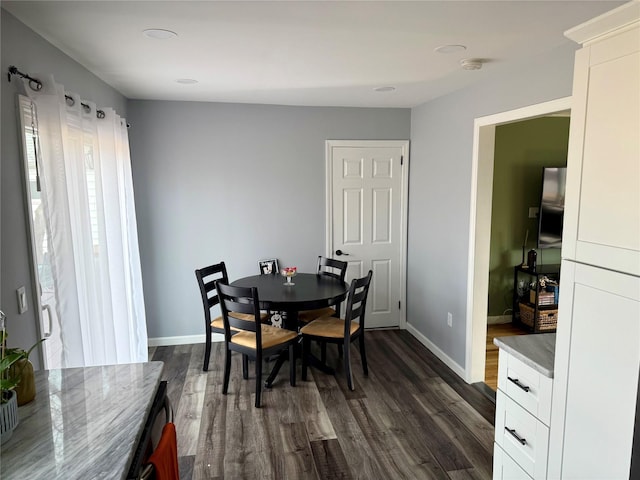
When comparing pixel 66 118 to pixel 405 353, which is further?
pixel 405 353

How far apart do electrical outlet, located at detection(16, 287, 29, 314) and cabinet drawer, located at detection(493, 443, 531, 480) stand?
2.35m

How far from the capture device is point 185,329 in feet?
14.3

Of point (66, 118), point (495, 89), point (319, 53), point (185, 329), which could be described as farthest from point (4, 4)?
point (185, 329)

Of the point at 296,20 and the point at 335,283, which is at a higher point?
the point at 296,20

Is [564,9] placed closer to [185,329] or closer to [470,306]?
[470,306]

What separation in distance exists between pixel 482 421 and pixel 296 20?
2790mm

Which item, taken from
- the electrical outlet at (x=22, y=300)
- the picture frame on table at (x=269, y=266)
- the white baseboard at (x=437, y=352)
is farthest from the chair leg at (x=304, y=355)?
the electrical outlet at (x=22, y=300)

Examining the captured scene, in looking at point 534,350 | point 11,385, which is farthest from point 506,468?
point 11,385

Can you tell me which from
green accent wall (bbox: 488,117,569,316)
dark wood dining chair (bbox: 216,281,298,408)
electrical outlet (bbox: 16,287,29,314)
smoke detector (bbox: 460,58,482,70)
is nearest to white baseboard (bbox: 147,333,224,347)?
dark wood dining chair (bbox: 216,281,298,408)

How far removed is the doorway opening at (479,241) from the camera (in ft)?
10.6

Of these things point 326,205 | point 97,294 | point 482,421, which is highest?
point 326,205

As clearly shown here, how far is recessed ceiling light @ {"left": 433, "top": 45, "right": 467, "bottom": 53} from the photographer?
235 centimetres

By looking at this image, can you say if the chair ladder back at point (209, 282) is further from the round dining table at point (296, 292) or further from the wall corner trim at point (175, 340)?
the wall corner trim at point (175, 340)

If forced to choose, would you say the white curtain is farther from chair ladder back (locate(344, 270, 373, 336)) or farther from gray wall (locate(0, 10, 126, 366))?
A: chair ladder back (locate(344, 270, 373, 336))
